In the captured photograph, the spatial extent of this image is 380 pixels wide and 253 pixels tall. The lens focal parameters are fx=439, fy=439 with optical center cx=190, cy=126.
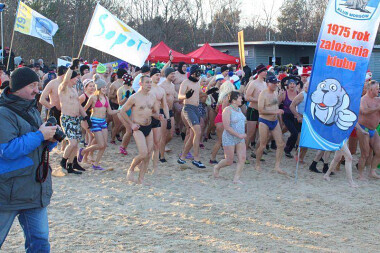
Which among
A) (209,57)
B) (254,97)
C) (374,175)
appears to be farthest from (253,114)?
(209,57)

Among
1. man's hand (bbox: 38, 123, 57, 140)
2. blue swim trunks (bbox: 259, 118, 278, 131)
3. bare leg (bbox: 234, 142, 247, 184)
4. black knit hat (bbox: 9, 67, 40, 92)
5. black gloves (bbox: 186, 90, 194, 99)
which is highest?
black knit hat (bbox: 9, 67, 40, 92)

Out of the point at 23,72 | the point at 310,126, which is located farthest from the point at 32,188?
the point at 310,126

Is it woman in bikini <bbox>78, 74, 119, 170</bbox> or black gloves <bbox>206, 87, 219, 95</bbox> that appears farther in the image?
black gloves <bbox>206, 87, 219, 95</bbox>

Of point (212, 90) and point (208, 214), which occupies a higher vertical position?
point (212, 90)

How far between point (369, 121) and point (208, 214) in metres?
4.05

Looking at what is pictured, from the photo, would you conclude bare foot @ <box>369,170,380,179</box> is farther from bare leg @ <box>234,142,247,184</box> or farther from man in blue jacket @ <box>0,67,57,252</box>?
man in blue jacket @ <box>0,67,57,252</box>

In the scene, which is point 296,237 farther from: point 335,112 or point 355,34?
point 355,34

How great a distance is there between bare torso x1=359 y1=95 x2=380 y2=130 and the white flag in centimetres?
464

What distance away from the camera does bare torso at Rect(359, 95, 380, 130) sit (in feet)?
26.7

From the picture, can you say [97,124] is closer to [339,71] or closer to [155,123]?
[155,123]

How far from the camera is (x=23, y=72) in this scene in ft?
10.9

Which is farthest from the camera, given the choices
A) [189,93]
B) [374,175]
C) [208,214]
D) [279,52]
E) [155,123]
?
[279,52]

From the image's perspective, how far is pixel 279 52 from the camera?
102 feet

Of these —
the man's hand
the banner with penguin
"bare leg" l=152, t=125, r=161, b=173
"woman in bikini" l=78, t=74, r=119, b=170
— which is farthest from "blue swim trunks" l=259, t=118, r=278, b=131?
the man's hand
